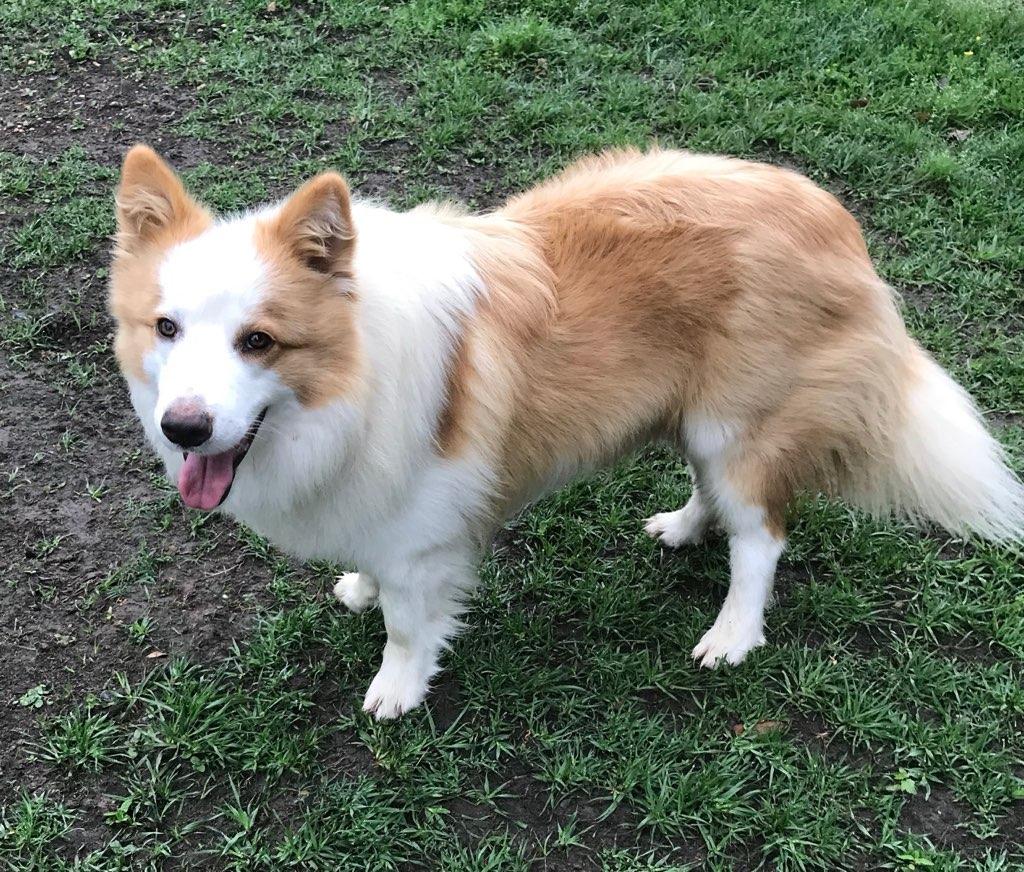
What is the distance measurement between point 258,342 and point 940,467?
2196mm

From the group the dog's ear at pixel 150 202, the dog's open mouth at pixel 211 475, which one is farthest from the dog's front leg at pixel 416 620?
the dog's ear at pixel 150 202

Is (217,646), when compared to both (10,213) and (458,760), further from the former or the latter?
(10,213)

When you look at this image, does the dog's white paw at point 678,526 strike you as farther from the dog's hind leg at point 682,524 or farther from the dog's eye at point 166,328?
the dog's eye at point 166,328

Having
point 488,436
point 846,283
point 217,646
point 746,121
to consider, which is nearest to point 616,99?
point 746,121

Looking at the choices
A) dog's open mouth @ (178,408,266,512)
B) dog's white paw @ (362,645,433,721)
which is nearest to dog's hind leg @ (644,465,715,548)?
dog's white paw @ (362,645,433,721)

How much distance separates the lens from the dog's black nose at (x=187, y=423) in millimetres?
2004

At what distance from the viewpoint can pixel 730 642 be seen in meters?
3.10

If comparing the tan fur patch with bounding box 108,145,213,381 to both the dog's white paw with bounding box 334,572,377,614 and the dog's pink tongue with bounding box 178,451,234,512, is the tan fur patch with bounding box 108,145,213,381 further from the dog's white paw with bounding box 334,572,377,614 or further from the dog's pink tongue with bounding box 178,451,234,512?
the dog's white paw with bounding box 334,572,377,614

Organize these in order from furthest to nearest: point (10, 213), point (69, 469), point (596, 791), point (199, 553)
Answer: point (10, 213) < point (69, 469) < point (199, 553) < point (596, 791)

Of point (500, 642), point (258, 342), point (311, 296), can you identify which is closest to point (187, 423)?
point (258, 342)

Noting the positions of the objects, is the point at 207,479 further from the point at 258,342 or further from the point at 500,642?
the point at 500,642

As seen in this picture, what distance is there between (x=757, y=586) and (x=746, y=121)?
330 cm

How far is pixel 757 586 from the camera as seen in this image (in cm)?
304

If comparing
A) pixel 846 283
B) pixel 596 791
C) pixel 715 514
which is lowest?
pixel 596 791
